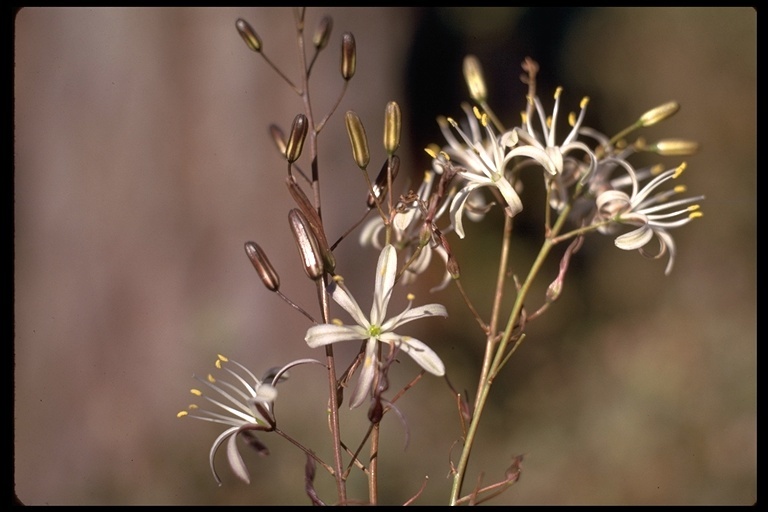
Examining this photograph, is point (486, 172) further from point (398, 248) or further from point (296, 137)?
point (296, 137)

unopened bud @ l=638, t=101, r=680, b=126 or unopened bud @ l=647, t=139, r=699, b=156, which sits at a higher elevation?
unopened bud @ l=638, t=101, r=680, b=126

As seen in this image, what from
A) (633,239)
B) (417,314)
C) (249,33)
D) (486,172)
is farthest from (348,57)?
(633,239)

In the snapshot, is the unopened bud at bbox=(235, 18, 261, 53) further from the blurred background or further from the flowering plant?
the blurred background

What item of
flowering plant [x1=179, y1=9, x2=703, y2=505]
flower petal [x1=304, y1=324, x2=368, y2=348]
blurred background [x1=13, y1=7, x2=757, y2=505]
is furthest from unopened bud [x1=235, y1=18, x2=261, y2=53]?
blurred background [x1=13, y1=7, x2=757, y2=505]

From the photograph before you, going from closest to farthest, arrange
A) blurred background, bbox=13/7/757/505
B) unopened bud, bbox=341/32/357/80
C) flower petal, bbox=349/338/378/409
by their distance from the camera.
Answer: flower petal, bbox=349/338/378/409
unopened bud, bbox=341/32/357/80
blurred background, bbox=13/7/757/505

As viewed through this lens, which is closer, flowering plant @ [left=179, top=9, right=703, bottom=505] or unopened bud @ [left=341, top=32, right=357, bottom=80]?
flowering plant @ [left=179, top=9, right=703, bottom=505]

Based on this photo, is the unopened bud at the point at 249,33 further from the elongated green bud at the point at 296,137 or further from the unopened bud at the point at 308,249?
the unopened bud at the point at 308,249
